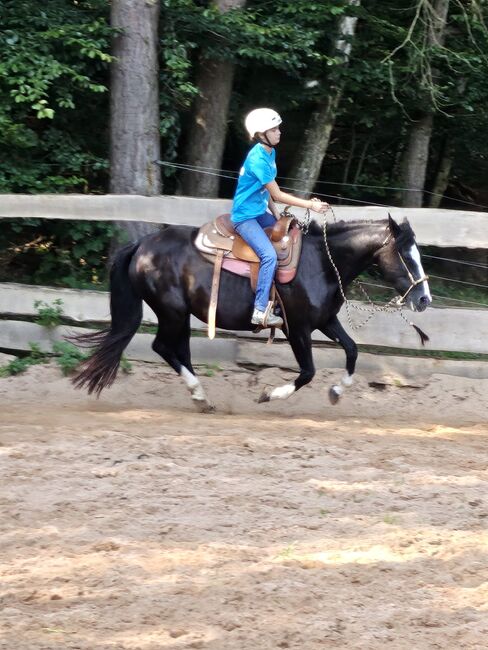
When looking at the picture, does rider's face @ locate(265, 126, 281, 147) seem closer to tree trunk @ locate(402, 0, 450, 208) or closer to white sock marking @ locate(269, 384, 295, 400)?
white sock marking @ locate(269, 384, 295, 400)

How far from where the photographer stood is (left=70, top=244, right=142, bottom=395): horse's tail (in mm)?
7652

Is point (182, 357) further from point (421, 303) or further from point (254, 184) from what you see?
point (421, 303)

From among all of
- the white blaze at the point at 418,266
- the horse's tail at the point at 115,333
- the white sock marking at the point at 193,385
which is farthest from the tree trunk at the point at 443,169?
the horse's tail at the point at 115,333

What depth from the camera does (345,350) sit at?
7.79 meters

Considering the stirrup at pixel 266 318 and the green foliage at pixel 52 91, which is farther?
the green foliage at pixel 52 91

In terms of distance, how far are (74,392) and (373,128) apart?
7.67 metres

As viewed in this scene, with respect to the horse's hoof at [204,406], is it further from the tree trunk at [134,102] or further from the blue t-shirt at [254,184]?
the tree trunk at [134,102]

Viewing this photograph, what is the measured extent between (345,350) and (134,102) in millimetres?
4027

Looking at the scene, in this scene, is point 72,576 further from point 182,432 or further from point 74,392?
point 74,392

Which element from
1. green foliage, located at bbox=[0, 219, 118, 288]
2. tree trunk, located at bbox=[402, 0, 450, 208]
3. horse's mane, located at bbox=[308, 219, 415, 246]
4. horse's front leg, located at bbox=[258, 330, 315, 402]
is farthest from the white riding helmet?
tree trunk, located at bbox=[402, 0, 450, 208]

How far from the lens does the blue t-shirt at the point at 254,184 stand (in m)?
7.13

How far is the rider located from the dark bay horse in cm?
22

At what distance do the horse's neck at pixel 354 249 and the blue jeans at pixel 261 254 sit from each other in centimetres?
59

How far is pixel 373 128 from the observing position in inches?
550
